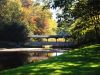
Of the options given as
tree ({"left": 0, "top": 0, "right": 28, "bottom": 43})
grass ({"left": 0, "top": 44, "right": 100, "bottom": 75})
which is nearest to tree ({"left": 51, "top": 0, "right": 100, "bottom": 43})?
grass ({"left": 0, "top": 44, "right": 100, "bottom": 75})

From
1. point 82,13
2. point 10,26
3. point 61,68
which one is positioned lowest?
point 61,68

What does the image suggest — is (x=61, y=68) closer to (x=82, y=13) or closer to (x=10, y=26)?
(x=82, y=13)

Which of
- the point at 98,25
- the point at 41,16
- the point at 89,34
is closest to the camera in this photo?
the point at 98,25

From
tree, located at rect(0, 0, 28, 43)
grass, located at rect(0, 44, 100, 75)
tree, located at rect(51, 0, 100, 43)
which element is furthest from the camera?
tree, located at rect(0, 0, 28, 43)

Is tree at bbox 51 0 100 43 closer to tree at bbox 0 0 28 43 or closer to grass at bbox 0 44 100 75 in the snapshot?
grass at bbox 0 44 100 75

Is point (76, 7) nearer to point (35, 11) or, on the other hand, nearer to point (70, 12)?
point (70, 12)

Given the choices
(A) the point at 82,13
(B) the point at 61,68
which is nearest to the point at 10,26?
(A) the point at 82,13

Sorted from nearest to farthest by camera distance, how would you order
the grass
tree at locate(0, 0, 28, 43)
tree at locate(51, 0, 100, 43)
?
1. the grass
2. tree at locate(51, 0, 100, 43)
3. tree at locate(0, 0, 28, 43)

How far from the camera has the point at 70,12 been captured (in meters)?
34.8

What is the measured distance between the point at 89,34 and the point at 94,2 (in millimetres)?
27766

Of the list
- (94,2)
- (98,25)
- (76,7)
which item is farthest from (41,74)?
(98,25)

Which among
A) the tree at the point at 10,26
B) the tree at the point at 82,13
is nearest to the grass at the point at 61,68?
the tree at the point at 82,13

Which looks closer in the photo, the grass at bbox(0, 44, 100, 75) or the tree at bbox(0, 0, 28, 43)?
the grass at bbox(0, 44, 100, 75)

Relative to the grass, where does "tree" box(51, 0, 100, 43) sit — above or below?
above
